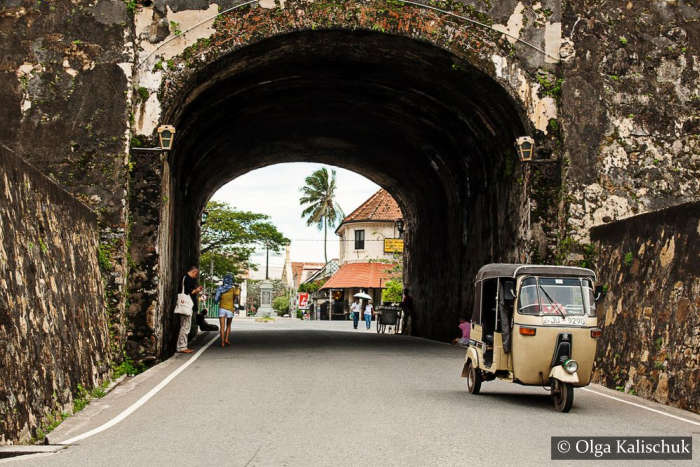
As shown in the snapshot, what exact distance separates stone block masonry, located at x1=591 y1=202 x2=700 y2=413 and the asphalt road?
0.84 m

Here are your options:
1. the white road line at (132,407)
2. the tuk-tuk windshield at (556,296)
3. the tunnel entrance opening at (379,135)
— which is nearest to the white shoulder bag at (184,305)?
the tunnel entrance opening at (379,135)

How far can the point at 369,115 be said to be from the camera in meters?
22.9

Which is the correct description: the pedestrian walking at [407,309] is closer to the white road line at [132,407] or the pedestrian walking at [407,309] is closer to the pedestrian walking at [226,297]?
the pedestrian walking at [226,297]

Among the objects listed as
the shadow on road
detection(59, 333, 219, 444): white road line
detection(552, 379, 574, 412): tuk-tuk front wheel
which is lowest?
detection(59, 333, 219, 444): white road line

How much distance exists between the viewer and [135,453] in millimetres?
7398

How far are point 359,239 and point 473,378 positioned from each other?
6001 centimetres

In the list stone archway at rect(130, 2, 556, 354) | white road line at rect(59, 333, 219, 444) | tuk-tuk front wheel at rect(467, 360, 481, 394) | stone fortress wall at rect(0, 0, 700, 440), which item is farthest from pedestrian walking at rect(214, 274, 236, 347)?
tuk-tuk front wheel at rect(467, 360, 481, 394)

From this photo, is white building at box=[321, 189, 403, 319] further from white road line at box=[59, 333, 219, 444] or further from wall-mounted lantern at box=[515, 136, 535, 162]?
white road line at box=[59, 333, 219, 444]

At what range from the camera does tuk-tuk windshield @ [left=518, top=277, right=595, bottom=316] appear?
10.7 m

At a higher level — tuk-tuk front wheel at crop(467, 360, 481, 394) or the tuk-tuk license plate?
the tuk-tuk license plate

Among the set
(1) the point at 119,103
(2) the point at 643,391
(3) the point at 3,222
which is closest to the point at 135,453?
(3) the point at 3,222

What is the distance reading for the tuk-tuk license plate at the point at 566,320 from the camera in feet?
34.7

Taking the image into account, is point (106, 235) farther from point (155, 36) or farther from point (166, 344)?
point (155, 36)

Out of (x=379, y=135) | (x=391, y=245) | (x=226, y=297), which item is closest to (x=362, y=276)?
(x=391, y=245)
